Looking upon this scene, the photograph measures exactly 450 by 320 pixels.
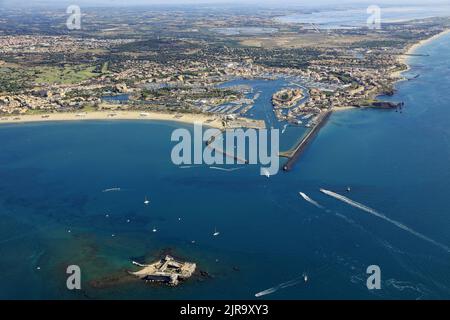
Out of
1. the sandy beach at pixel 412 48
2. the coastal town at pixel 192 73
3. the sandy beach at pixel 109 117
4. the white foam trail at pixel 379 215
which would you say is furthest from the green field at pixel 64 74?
the white foam trail at pixel 379 215

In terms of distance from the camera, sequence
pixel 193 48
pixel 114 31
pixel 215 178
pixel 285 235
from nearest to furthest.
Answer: pixel 285 235
pixel 215 178
pixel 193 48
pixel 114 31

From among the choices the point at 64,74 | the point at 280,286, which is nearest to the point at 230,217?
the point at 280,286

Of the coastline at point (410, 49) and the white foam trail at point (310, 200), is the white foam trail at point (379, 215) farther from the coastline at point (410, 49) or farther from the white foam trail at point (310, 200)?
the coastline at point (410, 49)

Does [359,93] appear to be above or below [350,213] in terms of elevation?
above

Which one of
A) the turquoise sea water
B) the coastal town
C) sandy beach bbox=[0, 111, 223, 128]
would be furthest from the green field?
the turquoise sea water

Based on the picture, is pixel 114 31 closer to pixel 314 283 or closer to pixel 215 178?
pixel 215 178

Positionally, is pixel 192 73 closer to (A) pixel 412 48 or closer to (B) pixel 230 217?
(B) pixel 230 217

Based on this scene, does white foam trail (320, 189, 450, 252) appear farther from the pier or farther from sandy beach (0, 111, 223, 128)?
sandy beach (0, 111, 223, 128)

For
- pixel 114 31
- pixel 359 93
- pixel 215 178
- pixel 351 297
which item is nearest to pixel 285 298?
pixel 351 297
